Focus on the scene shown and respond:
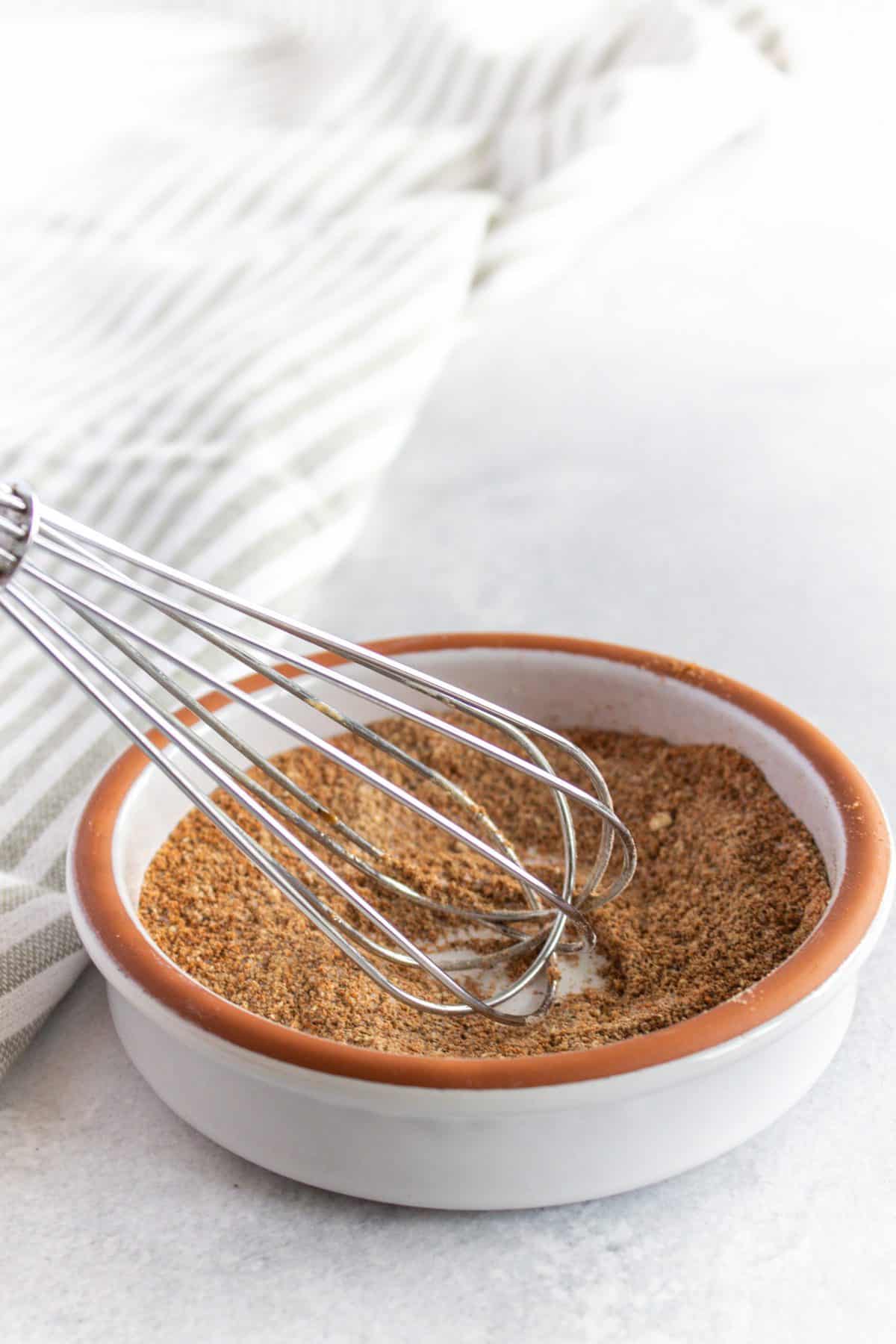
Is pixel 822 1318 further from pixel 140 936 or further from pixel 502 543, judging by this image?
pixel 502 543

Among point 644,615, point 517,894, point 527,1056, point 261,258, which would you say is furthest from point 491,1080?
point 261,258

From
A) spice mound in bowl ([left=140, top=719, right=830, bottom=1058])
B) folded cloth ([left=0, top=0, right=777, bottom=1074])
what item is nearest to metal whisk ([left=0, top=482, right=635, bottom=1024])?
spice mound in bowl ([left=140, top=719, right=830, bottom=1058])

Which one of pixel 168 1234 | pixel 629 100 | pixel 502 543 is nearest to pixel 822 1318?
pixel 168 1234

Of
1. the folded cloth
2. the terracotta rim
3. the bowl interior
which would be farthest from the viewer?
the folded cloth

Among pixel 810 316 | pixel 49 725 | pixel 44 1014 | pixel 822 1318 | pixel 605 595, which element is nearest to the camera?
pixel 822 1318

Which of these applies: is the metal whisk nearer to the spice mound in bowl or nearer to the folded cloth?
the spice mound in bowl

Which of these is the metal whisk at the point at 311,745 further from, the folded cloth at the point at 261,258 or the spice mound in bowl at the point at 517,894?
the folded cloth at the point at 261,258

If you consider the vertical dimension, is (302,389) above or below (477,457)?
above

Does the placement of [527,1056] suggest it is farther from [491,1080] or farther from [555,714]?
[555,714]
